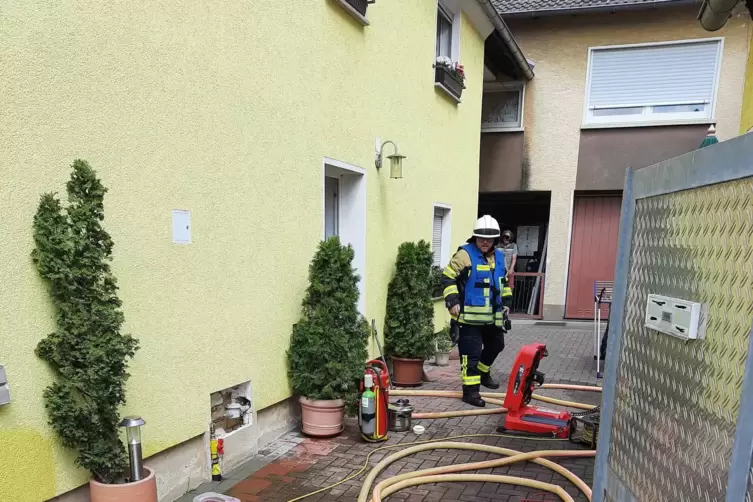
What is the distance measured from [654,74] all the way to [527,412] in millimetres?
8937

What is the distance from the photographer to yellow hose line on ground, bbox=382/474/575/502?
3.25m

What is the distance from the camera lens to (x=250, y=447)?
13.0 ft

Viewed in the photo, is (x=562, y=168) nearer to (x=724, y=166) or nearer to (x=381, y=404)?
(x=381, y=404)

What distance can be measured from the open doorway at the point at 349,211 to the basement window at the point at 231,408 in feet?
6.26

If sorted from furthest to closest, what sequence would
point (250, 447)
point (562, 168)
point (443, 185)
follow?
point (562, 168), point (443, 185), point (250, 447)

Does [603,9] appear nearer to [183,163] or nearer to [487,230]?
[487,230]

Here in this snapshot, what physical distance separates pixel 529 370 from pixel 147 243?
3.34 meters

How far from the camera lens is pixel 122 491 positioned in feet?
8.25

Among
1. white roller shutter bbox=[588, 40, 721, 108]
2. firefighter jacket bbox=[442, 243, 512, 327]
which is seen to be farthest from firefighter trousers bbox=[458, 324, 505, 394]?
white roller shutter bbox=[588, 40, 721, 108]

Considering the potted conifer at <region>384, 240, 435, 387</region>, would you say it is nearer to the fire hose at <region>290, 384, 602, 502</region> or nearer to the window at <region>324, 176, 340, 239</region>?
the window at <region>324, 176, 340, 239</region>

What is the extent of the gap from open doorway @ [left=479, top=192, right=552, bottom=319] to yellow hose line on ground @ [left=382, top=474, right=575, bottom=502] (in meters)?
8.29

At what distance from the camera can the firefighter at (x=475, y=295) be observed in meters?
5.18

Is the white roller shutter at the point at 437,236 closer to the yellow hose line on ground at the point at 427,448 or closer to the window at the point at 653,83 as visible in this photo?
the yellow hose line on ground at the point at 427,448

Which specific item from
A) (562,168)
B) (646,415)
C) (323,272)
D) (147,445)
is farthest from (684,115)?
(147,445)
